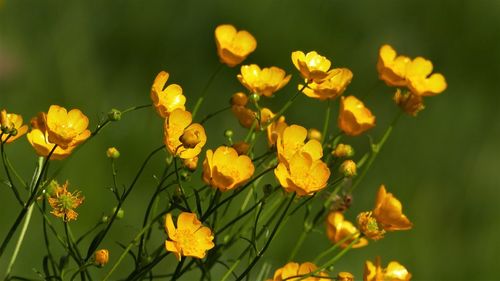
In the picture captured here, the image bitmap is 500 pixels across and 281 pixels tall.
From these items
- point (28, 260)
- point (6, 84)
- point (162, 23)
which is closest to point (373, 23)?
point (162, 23)

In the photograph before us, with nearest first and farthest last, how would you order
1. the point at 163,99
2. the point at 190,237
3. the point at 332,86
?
the point at 190,237 < the point at 163,99 < the point at 332,86

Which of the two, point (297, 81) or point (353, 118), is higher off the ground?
point (353, 118)

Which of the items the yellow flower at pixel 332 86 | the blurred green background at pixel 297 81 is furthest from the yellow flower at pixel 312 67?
the blurred green background at pixel 297 81

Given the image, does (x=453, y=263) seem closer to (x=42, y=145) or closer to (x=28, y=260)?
(x=28, y=260)

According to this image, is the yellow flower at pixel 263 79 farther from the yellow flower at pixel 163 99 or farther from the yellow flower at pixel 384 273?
the yellow flower at pixel 384 273

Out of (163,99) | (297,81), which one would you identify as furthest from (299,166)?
(297,81)

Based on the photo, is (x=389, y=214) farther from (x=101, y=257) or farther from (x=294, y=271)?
(x=101, y=257)
